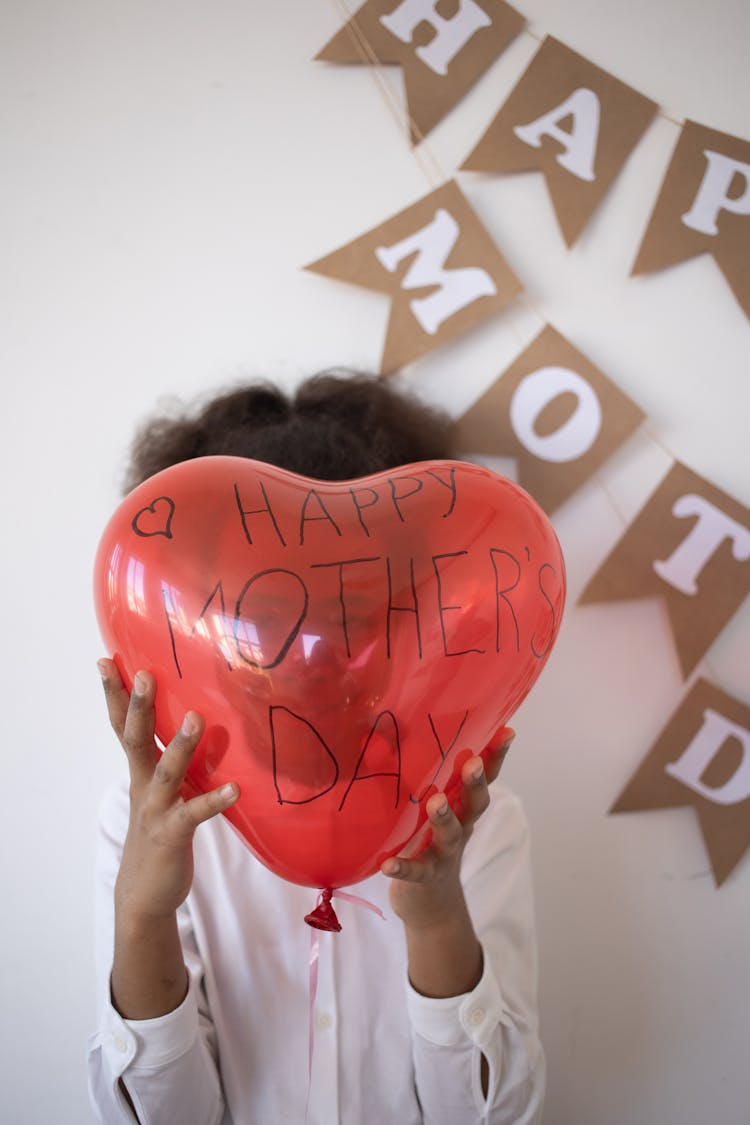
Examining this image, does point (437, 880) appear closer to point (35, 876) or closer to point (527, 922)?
point (527, 922)

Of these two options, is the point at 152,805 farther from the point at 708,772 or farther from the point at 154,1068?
the point at 708,772

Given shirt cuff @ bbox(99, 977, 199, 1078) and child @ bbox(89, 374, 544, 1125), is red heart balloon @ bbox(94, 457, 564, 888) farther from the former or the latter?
shirt cuff @ bbox(99, 977, 199, 1078)

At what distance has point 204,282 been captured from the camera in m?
1.01

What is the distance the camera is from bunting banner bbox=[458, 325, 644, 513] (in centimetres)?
96

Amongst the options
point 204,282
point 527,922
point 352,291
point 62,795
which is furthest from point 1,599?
point 527,922

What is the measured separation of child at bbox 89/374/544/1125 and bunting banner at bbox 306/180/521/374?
0.10 meters

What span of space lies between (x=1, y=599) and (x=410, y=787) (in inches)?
25.7

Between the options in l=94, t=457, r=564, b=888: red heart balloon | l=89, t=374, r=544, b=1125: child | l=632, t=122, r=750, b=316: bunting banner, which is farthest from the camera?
l=632, t=122, r=750, b=316: bunting banner

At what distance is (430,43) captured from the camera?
97 cm

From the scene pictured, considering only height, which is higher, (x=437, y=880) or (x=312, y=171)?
(x=312, y=171)

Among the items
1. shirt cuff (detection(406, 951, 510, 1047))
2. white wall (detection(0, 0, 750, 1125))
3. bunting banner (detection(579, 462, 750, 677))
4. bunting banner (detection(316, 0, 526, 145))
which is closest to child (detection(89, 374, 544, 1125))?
shirt cuff (detection(406, 951, 510, 1047))

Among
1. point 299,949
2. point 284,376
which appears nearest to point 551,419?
point 284,376

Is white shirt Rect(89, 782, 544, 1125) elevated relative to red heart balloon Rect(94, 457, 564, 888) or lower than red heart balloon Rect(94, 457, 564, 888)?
lower

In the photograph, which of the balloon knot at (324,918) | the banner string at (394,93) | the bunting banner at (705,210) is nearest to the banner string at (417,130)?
the banner string at (394,93)
